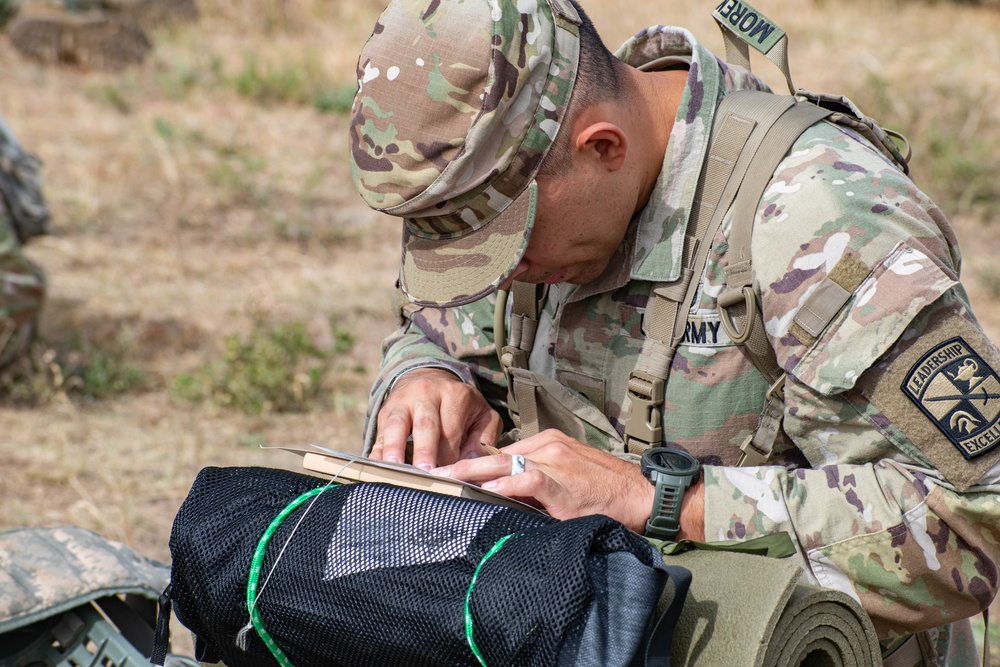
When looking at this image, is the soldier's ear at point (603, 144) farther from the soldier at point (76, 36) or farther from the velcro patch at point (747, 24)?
the soldier at point (76, 36)

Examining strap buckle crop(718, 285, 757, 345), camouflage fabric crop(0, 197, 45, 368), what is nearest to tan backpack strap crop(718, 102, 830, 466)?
strap buckle crop(718, 285, 757, 345)

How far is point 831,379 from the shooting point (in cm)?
171

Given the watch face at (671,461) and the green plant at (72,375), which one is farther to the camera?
the green plant at (72,375)

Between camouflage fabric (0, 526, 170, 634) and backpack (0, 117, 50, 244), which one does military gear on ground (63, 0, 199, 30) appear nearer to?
backpack (0, 117, 50, 244)

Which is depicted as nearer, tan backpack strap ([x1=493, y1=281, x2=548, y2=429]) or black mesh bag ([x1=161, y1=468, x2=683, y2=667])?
black mesh bag ([x1=161, y1=468, x2=683, y2=667])

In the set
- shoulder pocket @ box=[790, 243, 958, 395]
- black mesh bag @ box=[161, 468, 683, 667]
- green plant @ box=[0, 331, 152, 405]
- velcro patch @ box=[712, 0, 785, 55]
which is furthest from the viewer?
green plant @ box=[0, 331, 152, 405]

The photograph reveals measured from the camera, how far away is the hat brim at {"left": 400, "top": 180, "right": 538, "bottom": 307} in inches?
75.0

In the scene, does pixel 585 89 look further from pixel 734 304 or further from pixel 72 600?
pixel 72 600

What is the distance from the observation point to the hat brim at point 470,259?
1.90 m

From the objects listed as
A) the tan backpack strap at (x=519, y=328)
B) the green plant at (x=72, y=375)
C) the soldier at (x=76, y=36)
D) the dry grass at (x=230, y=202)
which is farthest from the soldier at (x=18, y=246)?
the soldier at (x=76, y=36)

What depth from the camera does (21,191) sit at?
210 inches

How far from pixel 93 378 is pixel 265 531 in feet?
13.4

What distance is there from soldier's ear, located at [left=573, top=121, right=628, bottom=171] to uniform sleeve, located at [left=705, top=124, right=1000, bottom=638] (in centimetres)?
29

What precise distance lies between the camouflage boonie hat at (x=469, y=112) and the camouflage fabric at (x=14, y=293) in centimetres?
382
